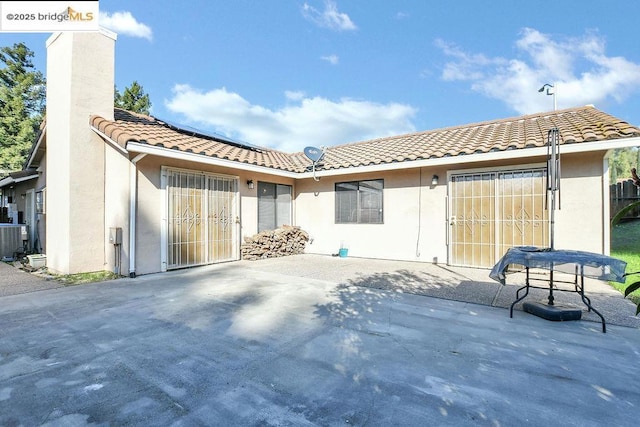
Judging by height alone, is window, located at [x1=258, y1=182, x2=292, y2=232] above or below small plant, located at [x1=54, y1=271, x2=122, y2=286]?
above

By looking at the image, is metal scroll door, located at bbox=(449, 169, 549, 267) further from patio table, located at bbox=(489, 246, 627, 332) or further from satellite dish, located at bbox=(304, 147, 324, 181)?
satellite dish, located at bbox=(304, 147, 324, 181)

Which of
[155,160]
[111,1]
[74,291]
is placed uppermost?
[111,1]

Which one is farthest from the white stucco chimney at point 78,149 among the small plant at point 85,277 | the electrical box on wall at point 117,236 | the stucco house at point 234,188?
the electrical box on wall at point 117,236

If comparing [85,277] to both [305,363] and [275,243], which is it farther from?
[305,363]

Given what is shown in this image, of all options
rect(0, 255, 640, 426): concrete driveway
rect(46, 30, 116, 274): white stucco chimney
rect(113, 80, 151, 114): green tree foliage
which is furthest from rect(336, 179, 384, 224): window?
rect(113, 80, 151, 114): green tree foliage

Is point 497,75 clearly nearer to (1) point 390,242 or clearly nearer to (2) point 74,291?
(1) point 390,242

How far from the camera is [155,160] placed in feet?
24.2

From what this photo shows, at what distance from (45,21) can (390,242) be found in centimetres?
1058

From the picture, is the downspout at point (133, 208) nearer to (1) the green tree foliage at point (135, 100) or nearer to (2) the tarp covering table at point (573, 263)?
(2) the tarp covering table at point (573, 263)

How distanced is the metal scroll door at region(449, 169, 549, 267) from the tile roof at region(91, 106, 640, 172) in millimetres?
969

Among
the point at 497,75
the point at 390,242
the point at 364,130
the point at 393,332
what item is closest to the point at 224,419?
the point at 393,332

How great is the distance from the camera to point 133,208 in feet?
22.6

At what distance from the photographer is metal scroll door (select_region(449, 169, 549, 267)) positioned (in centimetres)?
743

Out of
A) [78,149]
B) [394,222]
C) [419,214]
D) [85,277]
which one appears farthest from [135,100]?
[419,214]
